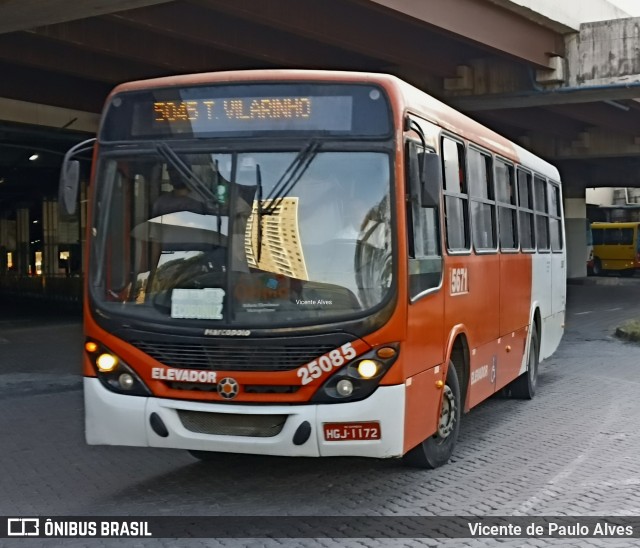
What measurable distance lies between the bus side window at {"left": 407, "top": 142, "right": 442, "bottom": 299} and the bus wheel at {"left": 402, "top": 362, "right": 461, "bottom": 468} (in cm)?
101

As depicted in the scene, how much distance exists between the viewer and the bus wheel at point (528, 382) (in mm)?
11953

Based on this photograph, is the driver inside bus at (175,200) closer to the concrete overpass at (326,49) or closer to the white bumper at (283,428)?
the white bumper at (283,428)

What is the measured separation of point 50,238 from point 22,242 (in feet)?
10.5

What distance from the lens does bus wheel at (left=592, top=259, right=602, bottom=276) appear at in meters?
55.8

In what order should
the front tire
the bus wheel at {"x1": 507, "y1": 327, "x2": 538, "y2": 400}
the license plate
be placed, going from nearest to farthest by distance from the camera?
the license plate
the bus wheel at {"x1": 507, "y1": 327, "x2": 538, "y2": 400}
the front tire

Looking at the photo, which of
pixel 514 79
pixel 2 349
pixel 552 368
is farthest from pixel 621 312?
pixel 2 349

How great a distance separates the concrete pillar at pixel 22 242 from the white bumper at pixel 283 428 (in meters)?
33.7

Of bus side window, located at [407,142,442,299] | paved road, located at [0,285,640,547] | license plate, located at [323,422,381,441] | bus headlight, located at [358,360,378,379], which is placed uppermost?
bus side window, located at [407,142,442,299]

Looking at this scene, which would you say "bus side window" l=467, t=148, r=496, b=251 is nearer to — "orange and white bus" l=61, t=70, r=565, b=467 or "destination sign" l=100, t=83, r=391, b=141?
"orange and white bus" l=61, t=70, r=565, b=467

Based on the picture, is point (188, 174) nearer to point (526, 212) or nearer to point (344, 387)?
point (344, 387)

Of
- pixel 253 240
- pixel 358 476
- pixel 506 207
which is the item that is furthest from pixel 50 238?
pixel 253 240

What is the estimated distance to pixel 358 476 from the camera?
7.87m

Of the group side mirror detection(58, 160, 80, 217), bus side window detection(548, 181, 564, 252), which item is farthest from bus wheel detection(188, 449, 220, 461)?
bus side window detection(548, 181, 564, 252)

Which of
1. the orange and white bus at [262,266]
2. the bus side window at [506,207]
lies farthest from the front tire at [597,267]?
the orange and white bus at [262,266]
